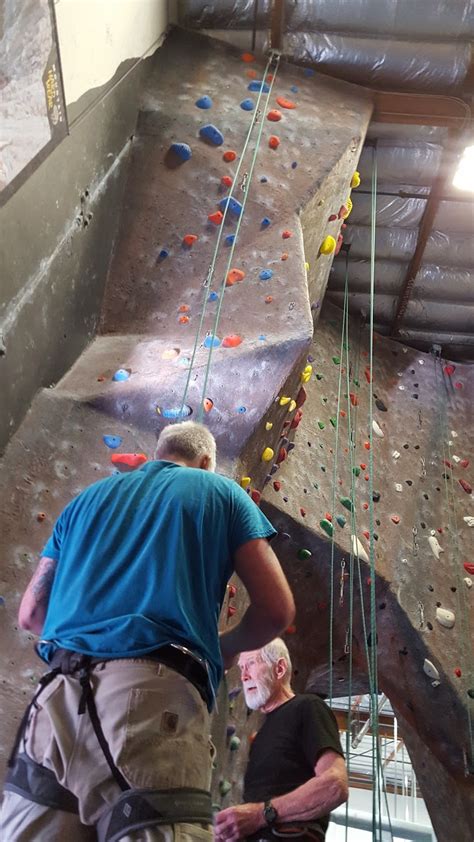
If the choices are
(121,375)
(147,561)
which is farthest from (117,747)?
(121,375)

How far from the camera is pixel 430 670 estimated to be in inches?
159

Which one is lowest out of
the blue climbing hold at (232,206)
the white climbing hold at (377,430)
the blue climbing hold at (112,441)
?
the white climbing hold at (377,430)

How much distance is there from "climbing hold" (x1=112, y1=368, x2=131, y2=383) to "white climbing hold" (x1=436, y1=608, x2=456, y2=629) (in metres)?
1.95

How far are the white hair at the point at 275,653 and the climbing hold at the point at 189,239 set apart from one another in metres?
2.18

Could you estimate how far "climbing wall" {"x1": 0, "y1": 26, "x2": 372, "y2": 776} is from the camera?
Result: 9.75 feet

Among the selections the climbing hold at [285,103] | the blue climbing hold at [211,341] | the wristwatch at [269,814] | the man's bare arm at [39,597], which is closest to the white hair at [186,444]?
the man's bare arm at [39,597]

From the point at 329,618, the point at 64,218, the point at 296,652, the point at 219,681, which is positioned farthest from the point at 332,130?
the point at 219,681

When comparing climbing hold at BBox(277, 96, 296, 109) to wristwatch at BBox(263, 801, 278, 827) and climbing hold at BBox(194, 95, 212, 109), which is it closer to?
climbing hold at BBox(194, 95, 212, 109)

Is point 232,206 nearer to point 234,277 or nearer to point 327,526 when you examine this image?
point 234,277

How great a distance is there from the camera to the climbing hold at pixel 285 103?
14.2ft

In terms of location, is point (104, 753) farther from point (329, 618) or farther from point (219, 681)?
point (329, 618)

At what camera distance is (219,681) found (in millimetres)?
1807

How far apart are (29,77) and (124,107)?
50.8 inches

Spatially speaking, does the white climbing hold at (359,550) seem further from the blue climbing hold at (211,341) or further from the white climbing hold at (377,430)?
the white climbing hold at (377,430)
